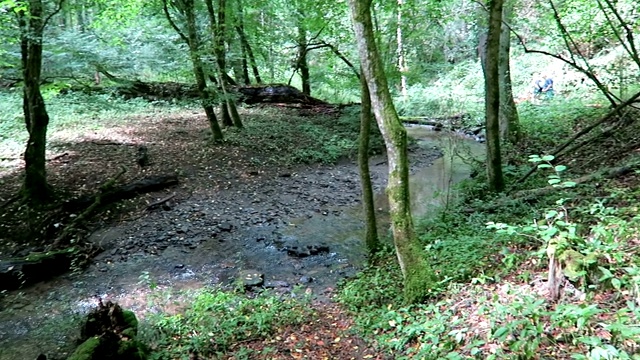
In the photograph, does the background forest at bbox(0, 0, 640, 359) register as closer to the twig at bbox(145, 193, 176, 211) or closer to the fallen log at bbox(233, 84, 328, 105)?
the twig at bbox(145, 193, 176, 211)

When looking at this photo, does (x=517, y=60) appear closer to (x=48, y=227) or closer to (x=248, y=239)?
(x=248, y=239)

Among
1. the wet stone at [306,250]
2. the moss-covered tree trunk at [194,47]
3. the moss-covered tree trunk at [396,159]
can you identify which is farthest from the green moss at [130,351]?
the moss-covered tree trunk at [194,47]

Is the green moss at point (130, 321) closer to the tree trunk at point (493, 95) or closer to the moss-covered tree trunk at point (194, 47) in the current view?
the tree trunk at point (493, 95)

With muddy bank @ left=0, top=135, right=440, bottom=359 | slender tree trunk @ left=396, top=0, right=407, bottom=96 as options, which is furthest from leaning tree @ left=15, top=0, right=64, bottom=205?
slender tree trunk @ left=396, top=0, right=407, bottom=96

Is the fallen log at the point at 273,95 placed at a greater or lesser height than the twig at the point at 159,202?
greater

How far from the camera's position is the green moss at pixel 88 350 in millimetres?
4320

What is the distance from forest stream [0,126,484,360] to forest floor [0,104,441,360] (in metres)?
0.03

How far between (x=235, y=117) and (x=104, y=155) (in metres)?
5.33

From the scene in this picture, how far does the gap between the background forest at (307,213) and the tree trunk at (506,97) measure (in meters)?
0.06

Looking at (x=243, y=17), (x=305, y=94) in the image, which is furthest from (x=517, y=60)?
(x=243, y=17)

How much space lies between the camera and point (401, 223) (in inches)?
213

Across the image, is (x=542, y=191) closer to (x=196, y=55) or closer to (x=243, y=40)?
(x=196, y=55)

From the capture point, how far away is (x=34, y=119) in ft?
31.1

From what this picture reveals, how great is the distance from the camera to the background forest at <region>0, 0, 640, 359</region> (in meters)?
4.17
